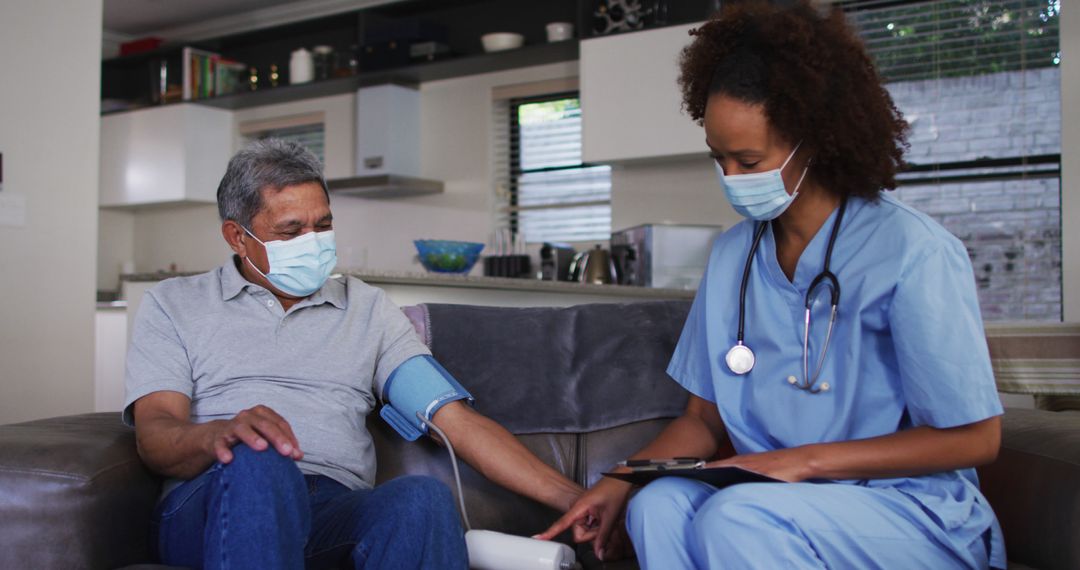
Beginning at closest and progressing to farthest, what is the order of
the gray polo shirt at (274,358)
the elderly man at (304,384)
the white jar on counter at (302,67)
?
the elderly man at (304,384) < the gray polo shirt at (274,358) < the white jar on counter at (302,67)

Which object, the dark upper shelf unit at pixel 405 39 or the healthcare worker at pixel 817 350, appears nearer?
the healthcare worker at pixel 817 350

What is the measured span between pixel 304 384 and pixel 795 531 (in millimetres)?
998

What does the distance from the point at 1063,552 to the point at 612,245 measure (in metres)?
3.54

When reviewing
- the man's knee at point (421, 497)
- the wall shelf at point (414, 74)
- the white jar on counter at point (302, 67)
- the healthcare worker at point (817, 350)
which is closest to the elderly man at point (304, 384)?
the man's knee at point (421, 497)

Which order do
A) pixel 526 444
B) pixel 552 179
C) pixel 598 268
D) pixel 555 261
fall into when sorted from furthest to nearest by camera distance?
pixel 552 179, pixel 555 261, pixel 598 268, pixel 526 444

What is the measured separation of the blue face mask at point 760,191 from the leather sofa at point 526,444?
2.01ft

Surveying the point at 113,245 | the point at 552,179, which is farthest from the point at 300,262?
the point at 113,245

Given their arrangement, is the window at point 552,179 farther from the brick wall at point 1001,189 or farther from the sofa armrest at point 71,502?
the sofa armrest at point 71,502

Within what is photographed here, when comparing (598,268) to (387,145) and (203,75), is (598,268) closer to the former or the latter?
(387,145)

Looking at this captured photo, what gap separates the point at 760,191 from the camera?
5.40 feet

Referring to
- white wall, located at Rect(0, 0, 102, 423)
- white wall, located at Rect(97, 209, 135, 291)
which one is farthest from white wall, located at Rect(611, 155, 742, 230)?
white wall, located at Rect(97, 209, 135, 291)

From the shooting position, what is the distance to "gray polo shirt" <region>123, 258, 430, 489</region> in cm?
193

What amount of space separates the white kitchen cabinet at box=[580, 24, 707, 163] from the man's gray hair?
2923 mm

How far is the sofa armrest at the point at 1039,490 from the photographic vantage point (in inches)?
62.1
